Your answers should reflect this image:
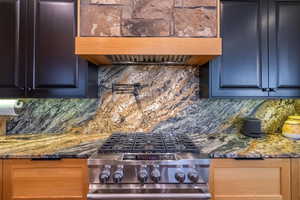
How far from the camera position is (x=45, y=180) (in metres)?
1.37

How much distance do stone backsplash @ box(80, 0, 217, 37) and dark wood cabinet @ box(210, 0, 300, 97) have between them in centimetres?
29

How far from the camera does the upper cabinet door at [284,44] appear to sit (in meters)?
1.71

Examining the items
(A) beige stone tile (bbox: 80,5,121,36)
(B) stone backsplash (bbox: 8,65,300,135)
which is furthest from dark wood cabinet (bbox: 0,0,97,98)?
(B) stone backsplash (bbox: 8,65,300,135)

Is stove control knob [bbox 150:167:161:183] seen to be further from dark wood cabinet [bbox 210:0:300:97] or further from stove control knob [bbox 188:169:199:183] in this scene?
dark wood cabinet [bbox 210:0:300:97]

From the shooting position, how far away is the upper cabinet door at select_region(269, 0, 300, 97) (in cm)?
171

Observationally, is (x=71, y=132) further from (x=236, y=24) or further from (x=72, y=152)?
(x=236, y=24)

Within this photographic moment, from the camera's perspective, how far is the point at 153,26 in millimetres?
1475

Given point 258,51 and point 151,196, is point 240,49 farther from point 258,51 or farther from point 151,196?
point 151,196

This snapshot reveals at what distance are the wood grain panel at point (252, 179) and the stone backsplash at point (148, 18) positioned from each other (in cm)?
94

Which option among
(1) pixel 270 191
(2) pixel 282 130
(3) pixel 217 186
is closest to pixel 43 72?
(3) pixel 217 186

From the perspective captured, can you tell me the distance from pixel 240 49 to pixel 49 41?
1566 millimetres

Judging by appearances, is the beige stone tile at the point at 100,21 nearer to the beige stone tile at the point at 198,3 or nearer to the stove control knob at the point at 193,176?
the beige stone tile at the point at 198,3

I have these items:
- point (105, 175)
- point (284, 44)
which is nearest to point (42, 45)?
point (105, 175)

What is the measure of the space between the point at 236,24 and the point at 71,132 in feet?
5.91
